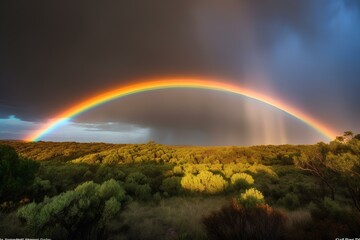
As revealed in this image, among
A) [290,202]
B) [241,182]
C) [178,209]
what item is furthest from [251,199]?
[241,182]

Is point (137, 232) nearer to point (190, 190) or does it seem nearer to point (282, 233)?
point (282, 233)

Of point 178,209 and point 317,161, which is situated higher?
point 317,161

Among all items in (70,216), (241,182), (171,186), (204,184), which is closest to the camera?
(70,216)

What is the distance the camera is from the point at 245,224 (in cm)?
779

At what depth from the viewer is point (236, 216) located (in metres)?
8.38

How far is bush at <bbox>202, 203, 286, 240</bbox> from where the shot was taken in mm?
7450

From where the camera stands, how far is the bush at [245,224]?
24.4 feet

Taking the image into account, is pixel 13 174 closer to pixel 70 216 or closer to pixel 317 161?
pixel 70 216

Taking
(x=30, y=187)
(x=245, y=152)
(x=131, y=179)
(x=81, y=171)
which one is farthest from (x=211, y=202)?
(x=245, y=152)

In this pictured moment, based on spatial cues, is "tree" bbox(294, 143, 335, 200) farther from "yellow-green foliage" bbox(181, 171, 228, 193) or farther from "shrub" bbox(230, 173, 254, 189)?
"yellow-green foliage" bbox(181, 171, 228, 193)

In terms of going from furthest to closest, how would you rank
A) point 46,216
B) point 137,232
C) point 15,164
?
point 15,164 → point 137,232 → point 46,216

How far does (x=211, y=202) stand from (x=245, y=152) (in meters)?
37.8

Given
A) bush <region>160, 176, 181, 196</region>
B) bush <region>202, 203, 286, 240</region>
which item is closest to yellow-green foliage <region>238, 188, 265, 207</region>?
bush <region>202, 203, 286, 240</region>

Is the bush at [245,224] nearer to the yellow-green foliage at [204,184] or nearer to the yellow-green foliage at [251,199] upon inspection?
the yellow-green foliage at [251,199]
